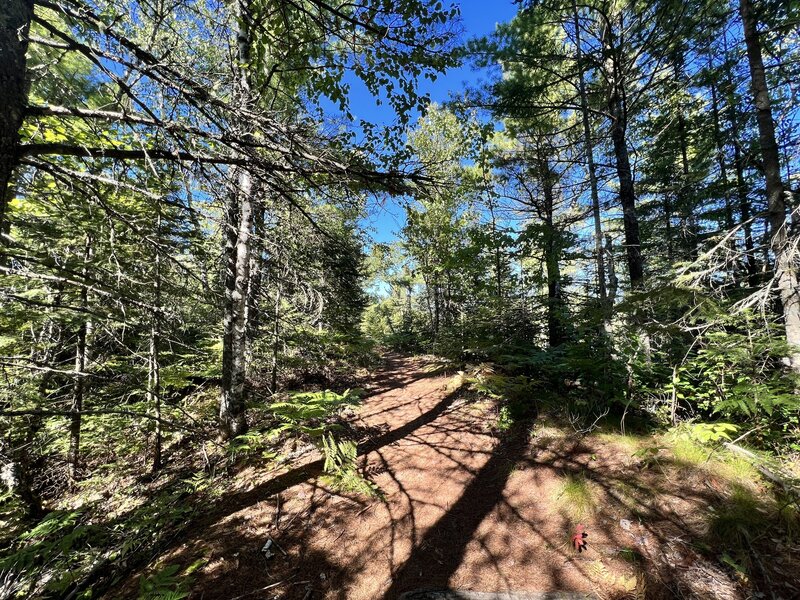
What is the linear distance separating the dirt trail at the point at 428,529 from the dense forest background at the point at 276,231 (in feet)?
1.99

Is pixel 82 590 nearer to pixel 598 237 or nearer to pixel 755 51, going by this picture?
pixel 598 237

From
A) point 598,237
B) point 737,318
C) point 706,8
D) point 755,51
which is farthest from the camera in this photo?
point 598,237

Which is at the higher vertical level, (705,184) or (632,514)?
(705,184)

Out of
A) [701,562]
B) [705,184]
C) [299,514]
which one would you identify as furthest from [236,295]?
[705,184]

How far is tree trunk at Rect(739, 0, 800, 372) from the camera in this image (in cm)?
369

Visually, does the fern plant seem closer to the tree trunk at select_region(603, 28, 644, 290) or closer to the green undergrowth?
the green undergrowth

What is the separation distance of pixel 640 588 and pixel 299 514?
3632mm

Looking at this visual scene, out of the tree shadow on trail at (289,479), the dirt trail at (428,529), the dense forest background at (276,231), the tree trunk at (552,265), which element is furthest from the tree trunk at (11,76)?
the tree trunk at (552,265)

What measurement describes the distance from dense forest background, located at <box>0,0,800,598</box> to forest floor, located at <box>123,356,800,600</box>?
0.54 m

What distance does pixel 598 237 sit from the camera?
6.75 meters

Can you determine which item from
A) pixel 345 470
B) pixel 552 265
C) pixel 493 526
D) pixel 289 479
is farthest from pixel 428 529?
pixel 552 265

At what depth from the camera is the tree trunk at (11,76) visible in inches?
73.9

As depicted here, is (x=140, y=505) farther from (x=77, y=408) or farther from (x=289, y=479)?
(x=289, y=479)

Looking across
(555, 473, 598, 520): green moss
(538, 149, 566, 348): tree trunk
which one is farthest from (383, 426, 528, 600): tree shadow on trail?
(538, 149, 566, 348): tree trunk
